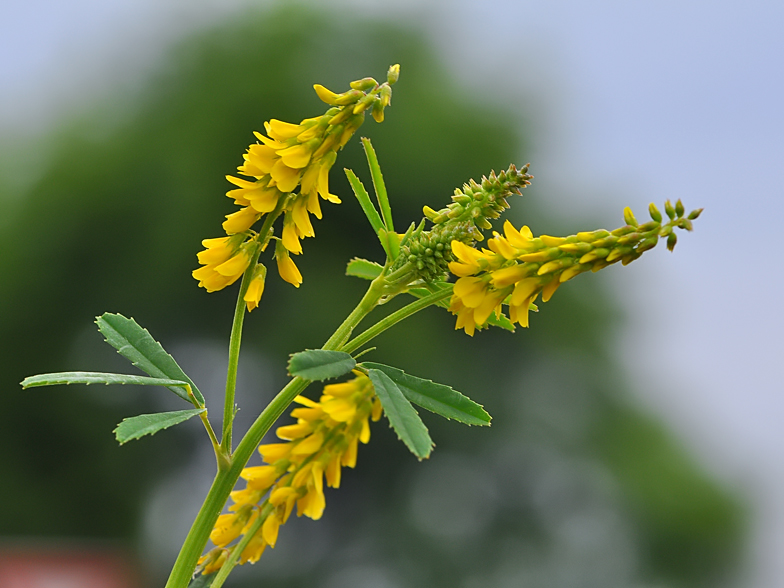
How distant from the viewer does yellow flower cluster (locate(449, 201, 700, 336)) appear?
1.92 ft

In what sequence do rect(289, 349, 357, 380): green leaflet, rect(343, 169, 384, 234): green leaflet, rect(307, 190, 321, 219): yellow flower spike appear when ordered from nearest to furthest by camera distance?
1. rect(289, 349, 357, 380): green leaflet
2. rect(307, 190, 321, 219): yellow flower spike
3. rect(343, 169, 384, 234): green leaflet

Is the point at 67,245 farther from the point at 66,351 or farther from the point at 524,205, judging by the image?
the point at 524,205

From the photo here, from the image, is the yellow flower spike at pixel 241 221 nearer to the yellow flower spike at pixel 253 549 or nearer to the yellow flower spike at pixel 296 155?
the yellow flower spike at pixel 296 155

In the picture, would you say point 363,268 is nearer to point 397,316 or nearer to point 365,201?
point 365,201

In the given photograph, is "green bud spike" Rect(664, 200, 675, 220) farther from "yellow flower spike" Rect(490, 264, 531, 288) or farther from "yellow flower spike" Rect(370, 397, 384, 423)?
"yellow flower spike" Rect(370, 397, 384, 423)

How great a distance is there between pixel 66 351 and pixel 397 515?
14.7ft

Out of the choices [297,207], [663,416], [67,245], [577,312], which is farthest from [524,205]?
[297,207]

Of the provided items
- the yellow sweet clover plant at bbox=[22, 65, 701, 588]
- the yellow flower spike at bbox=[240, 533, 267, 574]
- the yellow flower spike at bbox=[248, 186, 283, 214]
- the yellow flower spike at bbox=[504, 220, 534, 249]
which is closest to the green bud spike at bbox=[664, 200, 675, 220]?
the yellow sweet clover plant at bbox=[22, 65, 701, 588]

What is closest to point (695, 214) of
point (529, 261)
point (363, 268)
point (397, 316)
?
point (529, 261)

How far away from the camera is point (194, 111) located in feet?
32.0

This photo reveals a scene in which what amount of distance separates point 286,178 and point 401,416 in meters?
0.22

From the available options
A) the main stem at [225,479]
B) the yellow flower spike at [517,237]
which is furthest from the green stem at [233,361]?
the yellow flower spike at [517,237]

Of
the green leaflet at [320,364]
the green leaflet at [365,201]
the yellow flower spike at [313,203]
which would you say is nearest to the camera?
the green leaflet at [320,364]

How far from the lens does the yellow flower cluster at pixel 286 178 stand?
2.04ft
